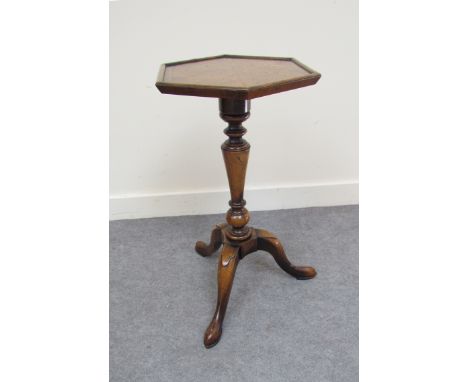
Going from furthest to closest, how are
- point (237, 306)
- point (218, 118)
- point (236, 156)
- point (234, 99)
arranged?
point (218, 118)
point (237, 306)
point (236, 156)
point (234, 99)

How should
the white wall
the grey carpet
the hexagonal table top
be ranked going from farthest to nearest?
the white wall, the grey carpet, the hexagonal table top

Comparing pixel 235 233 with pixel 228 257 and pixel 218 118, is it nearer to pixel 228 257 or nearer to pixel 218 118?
pixel 228 257

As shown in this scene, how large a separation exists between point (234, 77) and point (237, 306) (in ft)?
2.56

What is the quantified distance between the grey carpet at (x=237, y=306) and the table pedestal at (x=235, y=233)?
2.1 inches

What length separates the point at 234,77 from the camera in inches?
53.0

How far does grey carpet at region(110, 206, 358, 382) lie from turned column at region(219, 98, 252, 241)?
0.81ft

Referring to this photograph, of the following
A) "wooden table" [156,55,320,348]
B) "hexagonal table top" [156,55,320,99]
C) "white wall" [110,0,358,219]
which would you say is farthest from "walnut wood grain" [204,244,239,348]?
"white wall" [110,0,358,219]

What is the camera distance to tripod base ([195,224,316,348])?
1.45 metres

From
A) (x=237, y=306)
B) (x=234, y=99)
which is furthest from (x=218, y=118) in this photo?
(x=237, y=306)

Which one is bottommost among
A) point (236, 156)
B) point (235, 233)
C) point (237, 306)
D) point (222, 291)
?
point (237, 306)

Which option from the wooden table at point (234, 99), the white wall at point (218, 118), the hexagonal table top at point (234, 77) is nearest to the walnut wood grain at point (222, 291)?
the wooden table at point (234, 99)

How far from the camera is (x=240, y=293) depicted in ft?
5.48

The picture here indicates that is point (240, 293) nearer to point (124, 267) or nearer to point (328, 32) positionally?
point (124, 267)

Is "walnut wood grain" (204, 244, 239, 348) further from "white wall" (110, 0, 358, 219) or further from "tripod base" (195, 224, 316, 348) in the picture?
"white wall" (110, 0, 358, 219)
